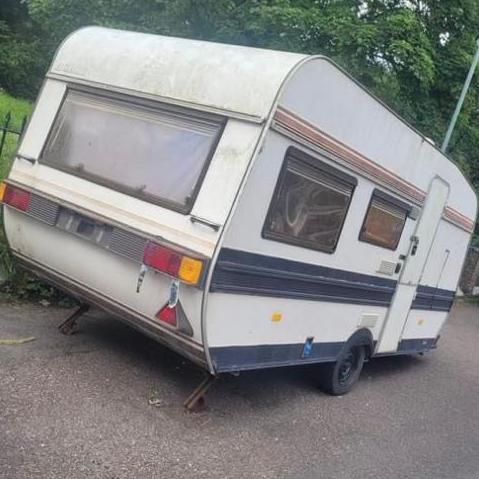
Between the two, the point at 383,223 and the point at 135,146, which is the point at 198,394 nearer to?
the point at 135,146

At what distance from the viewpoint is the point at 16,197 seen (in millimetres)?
5383

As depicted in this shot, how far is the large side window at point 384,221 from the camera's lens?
19.9 ft

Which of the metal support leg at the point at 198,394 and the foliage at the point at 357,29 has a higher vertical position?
the foliage at the point at 357,29

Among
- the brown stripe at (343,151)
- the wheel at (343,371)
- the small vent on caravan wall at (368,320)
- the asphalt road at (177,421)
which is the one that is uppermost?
the brown stripe at (343,151)

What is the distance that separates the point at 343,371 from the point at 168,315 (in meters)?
2.82

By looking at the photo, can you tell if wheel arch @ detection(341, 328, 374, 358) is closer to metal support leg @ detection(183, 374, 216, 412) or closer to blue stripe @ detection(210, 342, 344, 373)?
blue stripe @ detection(210, 342, 344, 373)

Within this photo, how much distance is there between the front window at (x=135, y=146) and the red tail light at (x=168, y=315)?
676 mm

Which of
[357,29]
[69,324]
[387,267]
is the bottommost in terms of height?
[69,324]

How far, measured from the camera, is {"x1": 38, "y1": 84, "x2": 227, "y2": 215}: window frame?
4.55 meters

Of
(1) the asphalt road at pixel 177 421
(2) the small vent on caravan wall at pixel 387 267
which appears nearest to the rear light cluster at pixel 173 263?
(1) the asphalt road at pixel 177 421

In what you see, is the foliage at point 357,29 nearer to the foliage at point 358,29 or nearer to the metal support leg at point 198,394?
the foliage at point 358,29

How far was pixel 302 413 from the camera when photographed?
5.84 meters

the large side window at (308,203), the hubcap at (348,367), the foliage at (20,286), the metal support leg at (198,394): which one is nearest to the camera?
the large side window at (308,203)

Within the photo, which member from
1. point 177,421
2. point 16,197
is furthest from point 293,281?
point 16,197
